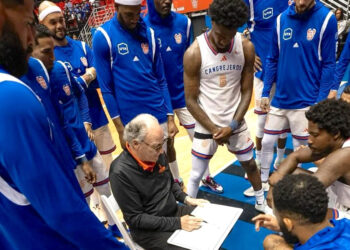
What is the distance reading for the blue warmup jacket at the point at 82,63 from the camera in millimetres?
2863

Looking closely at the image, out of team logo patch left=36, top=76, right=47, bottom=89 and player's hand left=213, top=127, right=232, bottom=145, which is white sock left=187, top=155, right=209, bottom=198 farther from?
team logo patch left=36, top=76, right=47, bottom=89

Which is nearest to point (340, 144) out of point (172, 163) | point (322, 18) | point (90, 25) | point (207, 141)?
point (207, 141)

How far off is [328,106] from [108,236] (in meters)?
1.67

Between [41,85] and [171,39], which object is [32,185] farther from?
[171,39]

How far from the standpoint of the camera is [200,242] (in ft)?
6.02

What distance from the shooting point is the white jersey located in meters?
2.50

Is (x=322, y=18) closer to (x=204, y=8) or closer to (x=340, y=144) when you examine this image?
(x=340, y=144)

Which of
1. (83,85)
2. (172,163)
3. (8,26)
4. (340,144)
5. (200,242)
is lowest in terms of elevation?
(172,163)

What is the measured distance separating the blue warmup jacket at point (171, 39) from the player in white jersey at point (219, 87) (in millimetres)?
683

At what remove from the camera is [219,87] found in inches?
103

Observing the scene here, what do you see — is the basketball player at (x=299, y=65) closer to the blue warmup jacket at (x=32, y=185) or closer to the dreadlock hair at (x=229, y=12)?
the dreadlock hair at (x=229, y=12)

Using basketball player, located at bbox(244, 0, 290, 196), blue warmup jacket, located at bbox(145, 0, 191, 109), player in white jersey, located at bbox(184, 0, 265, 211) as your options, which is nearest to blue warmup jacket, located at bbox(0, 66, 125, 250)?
player in white jersey, located at bbox(184, 0, 265, 211)

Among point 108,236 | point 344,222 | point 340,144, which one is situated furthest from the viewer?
point 340,144

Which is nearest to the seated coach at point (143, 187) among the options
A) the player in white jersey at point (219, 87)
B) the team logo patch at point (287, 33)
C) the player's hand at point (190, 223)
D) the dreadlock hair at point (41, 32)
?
the player's hand at point (190, 223)
